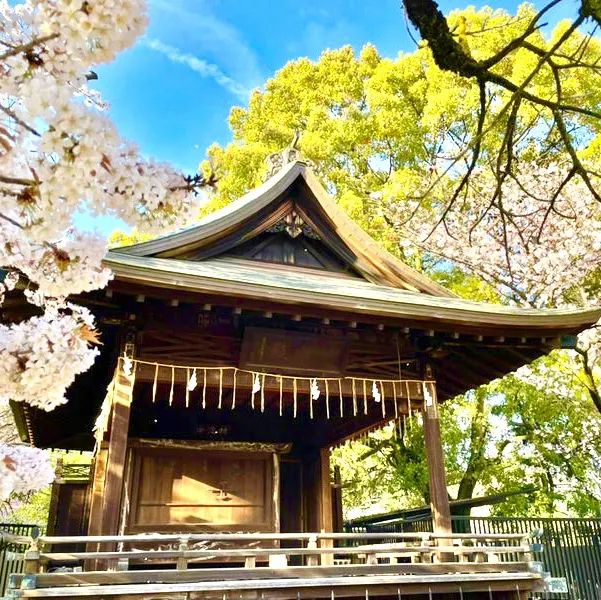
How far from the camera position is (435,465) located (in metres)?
7.46

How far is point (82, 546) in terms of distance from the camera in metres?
11.3

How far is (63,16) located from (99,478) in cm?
764

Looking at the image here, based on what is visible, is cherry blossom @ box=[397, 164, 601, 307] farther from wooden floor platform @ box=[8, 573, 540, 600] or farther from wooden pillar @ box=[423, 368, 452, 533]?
wooden floor platform @ box=[8, 573, 540, 600]

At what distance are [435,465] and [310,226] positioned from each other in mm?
4476

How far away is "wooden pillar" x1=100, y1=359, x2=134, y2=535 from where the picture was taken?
589 centimetres

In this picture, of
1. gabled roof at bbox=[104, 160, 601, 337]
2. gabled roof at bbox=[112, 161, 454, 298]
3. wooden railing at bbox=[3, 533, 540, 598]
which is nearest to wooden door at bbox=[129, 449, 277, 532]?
wooden railing at bbox=[3, 533, 540, 598]

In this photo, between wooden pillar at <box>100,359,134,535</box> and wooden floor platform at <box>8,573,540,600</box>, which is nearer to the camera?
wooden floor platform at <box>8,573,540,600</box>

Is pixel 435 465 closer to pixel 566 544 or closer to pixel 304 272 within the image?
pixel 304 272

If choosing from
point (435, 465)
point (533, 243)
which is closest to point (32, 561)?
point (435, 465)

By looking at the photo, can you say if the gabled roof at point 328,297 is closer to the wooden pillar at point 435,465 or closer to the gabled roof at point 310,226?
the gabled roof at point 310,226

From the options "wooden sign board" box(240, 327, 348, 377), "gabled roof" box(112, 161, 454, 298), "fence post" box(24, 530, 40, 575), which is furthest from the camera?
"gabled roof" box(112, 161, 454, 298)

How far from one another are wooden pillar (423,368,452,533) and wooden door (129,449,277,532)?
299 cm

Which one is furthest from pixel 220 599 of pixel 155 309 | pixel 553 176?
pixel 553 176

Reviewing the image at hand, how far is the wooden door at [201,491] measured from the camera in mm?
8578
